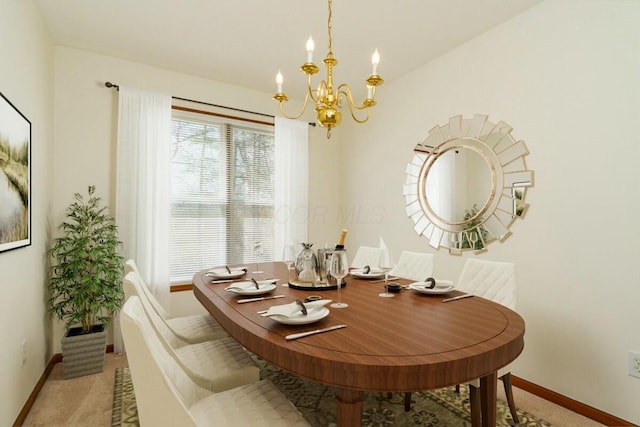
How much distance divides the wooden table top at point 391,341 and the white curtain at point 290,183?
2.27 m

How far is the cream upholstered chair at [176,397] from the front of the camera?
92 centimetres

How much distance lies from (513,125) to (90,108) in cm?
368

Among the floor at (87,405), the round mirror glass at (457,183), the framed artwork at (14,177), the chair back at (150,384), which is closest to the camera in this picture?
the chair back at (150,384)

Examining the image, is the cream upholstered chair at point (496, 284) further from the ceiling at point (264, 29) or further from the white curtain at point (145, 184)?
the white curtain at point (145, 184)

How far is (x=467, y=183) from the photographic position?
281 centimetres

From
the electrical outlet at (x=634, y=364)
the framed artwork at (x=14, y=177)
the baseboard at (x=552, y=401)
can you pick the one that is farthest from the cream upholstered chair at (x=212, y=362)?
the electrical outlet at (x=634, y=364)

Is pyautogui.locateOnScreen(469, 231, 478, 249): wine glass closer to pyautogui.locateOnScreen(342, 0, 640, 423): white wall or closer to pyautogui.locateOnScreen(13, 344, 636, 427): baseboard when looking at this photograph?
pyautogui.locateOnScreen(342, 0, 640, 423): white wall

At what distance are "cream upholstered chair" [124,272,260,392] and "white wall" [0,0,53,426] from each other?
0.82 m

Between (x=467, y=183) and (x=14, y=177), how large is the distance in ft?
10.6

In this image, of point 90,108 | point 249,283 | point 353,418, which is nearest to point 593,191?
point 353,418

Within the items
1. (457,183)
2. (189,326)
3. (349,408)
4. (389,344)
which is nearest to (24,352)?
(189,326)

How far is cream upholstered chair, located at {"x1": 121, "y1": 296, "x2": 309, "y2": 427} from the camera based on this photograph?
921 mm

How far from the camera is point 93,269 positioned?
2697mm

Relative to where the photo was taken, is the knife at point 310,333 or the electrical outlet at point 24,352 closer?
the knife at point 310,333
